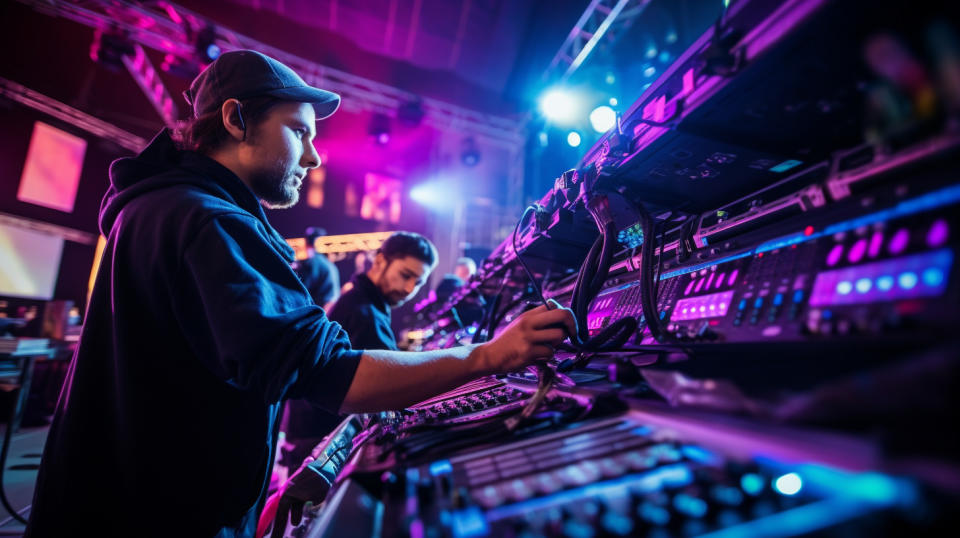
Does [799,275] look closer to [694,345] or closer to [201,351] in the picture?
[694,345]

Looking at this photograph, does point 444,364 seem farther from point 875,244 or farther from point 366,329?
point 366,329

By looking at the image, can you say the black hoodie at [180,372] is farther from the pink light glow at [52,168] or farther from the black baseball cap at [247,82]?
the pink light glow at [52,168]

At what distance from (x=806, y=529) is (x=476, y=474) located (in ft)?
1.28

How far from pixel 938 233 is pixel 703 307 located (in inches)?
15.8

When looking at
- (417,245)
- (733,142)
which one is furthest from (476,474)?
(417,245)

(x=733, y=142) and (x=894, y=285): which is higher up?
(x=733, y=142)

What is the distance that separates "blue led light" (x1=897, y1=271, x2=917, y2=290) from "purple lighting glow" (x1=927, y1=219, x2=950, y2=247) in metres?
0.04

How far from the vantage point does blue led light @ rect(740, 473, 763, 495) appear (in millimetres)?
439

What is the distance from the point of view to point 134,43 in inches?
229

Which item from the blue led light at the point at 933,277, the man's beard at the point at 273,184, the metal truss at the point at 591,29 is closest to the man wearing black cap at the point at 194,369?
the man's beard at the point at 273,184

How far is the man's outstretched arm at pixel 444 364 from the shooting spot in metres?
0.93

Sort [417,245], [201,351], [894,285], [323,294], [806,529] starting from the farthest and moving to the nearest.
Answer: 1. [323,294]
2. [417,245]
3. [201,351]
4. [894,285]
5. [806,529]

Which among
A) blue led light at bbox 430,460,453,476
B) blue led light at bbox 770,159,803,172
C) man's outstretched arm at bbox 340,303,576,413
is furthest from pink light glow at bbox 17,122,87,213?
blue led light at bbox 770,159,803,172

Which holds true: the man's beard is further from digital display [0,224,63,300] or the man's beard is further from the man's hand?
digital display [0,224,63,300]
